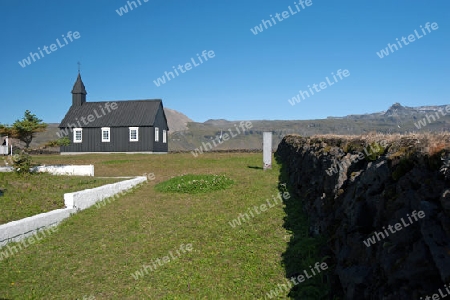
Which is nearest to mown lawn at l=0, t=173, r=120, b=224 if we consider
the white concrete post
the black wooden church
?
the white concrete post

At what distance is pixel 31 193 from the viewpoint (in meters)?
13.8

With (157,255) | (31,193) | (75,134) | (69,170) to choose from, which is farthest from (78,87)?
(157,255)

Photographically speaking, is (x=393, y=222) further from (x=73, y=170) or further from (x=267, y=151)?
(x=73, y=170)

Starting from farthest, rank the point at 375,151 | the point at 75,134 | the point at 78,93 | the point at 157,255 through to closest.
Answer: the point at 78,93 → the point at 75,134 → the point at 157,255 → the point at 375,151

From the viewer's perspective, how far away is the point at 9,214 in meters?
10.6

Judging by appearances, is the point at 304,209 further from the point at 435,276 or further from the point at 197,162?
the point at 197,162

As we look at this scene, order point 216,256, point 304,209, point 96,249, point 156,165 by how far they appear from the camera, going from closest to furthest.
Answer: point 216,256, point 96,249, point 304,209, point 156,165

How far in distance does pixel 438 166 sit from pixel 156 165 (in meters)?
24.4

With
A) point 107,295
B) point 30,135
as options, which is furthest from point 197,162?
point 107,295

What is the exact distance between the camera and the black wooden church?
43.7 m

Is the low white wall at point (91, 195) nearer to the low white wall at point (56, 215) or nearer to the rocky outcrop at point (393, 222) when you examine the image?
the low white wall at point (56, 215)

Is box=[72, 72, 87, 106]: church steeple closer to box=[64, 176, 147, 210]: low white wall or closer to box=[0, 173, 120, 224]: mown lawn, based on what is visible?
box=[0, 173, 120, 224]: mown lawn

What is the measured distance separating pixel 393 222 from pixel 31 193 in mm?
13916

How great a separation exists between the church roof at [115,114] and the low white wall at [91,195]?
27906mm
